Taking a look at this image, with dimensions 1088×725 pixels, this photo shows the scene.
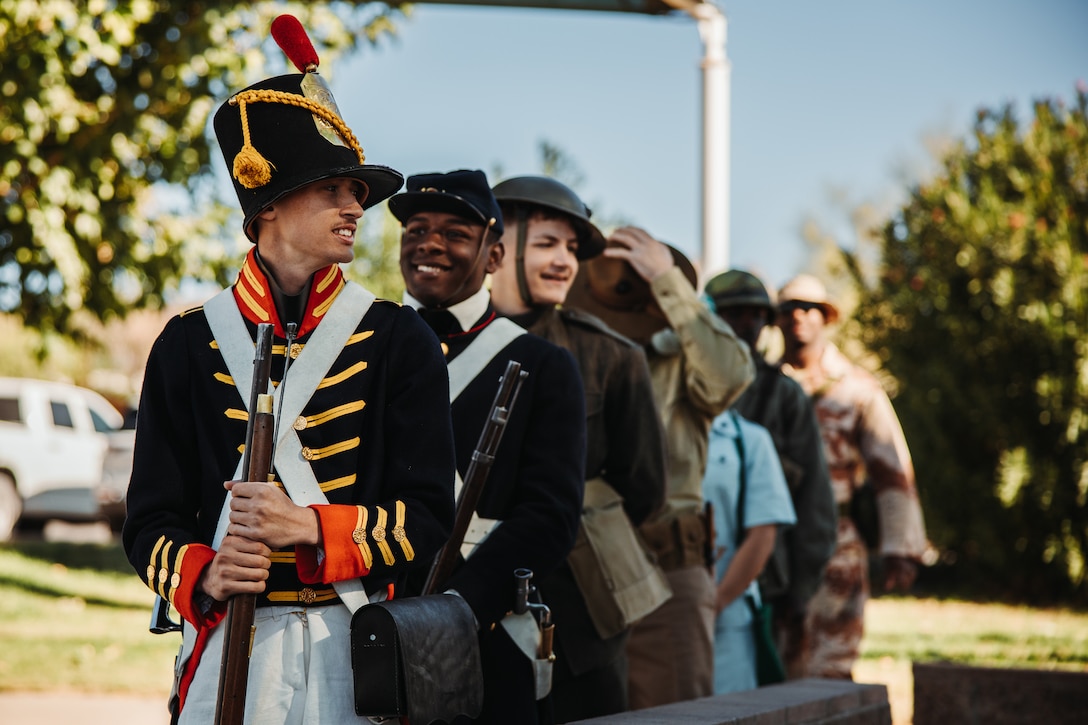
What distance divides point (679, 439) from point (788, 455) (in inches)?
53.6

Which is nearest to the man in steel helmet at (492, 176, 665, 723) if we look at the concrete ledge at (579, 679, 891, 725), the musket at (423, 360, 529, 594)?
the concrete ledge at (579, 679, 891, 725)

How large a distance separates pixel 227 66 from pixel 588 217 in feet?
21.9

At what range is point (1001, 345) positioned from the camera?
13.6 metres

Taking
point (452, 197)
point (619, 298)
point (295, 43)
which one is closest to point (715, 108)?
point (619, 298)

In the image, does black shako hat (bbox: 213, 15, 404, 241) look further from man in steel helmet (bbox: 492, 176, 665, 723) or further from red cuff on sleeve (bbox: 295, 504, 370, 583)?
man in steel helmet (bbox: 492, 176, 665, 723)

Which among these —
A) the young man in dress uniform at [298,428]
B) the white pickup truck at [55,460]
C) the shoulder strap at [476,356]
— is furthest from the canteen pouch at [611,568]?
the white pickup truck at [55,460]

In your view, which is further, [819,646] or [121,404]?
[121,404]

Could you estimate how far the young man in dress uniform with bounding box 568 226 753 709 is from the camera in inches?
201

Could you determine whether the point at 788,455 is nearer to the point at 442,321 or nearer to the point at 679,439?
the point at 679,439

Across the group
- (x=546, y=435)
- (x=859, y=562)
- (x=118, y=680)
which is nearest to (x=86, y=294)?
(x=118, y=680)

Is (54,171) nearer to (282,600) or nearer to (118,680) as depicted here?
(118,680)

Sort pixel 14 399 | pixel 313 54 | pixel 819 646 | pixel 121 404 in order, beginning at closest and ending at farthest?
pixel 313 54 < pixel 819 646 < pixel 14 399 < pixel 121 404

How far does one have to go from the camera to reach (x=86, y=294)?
1108cm

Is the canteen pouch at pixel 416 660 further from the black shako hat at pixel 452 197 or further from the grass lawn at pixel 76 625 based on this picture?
the grass lawn at pixel 76 625
